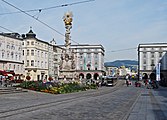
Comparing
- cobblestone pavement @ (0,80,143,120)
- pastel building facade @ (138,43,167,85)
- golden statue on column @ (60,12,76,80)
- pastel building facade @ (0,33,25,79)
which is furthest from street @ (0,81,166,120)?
pastel building facade @ (138,43,167,85)

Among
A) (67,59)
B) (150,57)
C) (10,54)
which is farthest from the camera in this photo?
(150,57)

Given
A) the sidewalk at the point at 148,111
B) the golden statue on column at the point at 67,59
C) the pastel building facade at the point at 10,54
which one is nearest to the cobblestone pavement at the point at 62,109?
the sidewalk at the point at 148,111

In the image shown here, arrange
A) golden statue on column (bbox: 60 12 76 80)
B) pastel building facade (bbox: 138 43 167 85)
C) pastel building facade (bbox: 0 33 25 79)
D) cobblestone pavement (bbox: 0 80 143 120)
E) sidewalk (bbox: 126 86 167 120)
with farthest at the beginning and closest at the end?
pastel building facade (bbox: 138 43 167 85), pastel building facade (bbox: 0 33 25 79), golden statue on column (bbox: 60 12 76 80), sidewalk (bbox: 126 86 167 120), cobblestone pavement (bbox: 0 80 143 120)

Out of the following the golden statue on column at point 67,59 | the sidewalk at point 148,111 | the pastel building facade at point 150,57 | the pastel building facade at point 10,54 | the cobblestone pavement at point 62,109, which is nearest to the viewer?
the cobblestone pavement at point 62,109

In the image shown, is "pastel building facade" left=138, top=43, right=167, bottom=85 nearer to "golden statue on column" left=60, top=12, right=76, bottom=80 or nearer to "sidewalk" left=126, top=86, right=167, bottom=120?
"golden statue on column" left=60, top=12, right=76, bottom=80

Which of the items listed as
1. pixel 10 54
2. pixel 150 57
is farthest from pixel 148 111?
pixel 150 57

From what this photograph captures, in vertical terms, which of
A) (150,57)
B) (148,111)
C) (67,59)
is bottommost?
(148,111)

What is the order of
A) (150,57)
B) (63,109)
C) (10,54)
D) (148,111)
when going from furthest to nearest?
1. (150,57)
2. (10,54)
3. (63,109)
4. (148,111)

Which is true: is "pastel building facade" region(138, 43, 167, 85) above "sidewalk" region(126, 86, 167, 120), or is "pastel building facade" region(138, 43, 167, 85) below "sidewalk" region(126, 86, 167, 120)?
above

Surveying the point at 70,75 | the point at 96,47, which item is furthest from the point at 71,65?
the point at 96,47

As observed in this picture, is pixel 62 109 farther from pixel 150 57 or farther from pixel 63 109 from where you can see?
pixel 150 57

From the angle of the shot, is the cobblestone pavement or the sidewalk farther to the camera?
the sidewalk

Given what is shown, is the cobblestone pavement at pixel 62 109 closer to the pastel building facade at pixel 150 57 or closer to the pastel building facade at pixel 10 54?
the pastel building facade at pixel 10 54

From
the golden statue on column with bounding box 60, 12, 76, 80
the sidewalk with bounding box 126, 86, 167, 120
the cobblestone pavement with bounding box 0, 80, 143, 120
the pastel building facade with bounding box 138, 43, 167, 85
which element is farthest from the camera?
the pastel building facade with bounding box 138, 43, 167, 85
